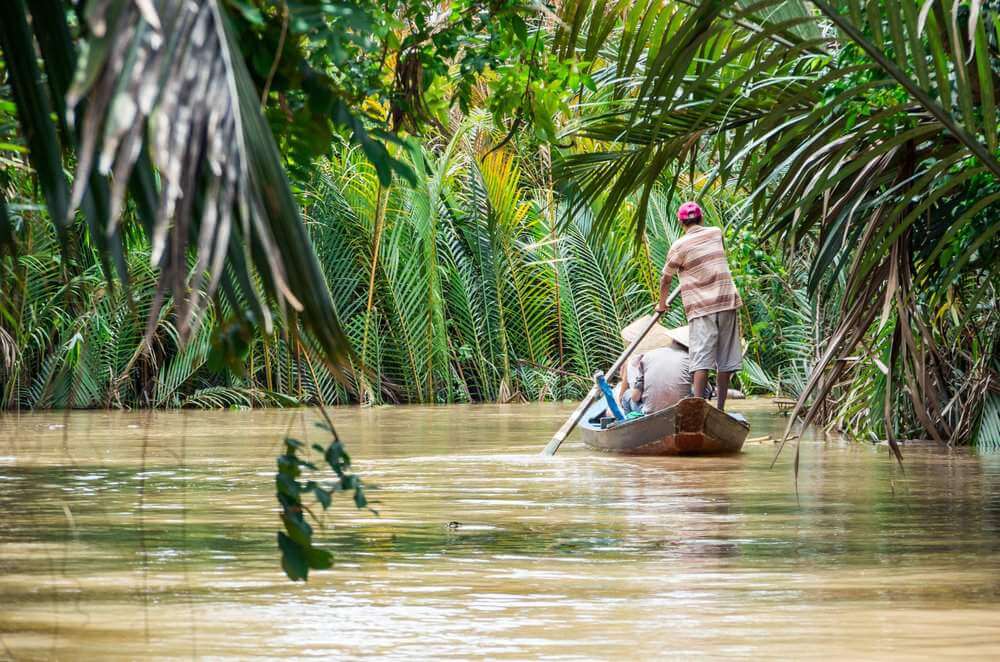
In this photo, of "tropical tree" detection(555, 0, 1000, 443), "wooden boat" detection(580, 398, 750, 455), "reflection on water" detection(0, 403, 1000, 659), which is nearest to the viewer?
"reflection on water" detection(0, 403, 1000, 659)

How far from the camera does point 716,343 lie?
34.3 feet

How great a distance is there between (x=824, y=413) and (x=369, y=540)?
7.34 metres

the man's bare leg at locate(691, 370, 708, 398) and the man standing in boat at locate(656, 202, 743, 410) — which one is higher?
the man standing in boat at locate(656, 202, 743, 410)

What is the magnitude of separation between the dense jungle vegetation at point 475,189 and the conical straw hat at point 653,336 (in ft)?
2.51

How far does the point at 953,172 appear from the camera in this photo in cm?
588

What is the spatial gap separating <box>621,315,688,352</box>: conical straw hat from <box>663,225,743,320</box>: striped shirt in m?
0.40

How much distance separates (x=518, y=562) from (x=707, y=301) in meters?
6.30

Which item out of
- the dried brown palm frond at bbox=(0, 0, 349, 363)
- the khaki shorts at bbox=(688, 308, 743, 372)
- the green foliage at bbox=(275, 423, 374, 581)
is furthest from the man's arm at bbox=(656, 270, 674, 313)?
→ the dried brown palm frond at bbox=(0, 0, 349, 363)

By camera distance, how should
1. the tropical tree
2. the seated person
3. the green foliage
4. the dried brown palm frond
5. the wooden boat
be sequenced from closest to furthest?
the dried brown palm frond
the green foliage
the tropical tree
the wooden boat
the seated person

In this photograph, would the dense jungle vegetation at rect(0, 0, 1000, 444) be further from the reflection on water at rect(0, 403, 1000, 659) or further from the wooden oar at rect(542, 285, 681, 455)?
the wooden oar at rect(542, 285, 681, 455)

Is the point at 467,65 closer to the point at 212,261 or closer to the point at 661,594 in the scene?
the point at 661,594

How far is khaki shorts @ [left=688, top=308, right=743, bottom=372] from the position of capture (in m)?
10.4

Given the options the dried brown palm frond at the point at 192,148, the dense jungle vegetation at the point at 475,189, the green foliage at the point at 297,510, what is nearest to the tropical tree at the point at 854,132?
the dense jungle vegetation at the point at 475,189

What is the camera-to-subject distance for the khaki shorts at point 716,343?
1043 cm
